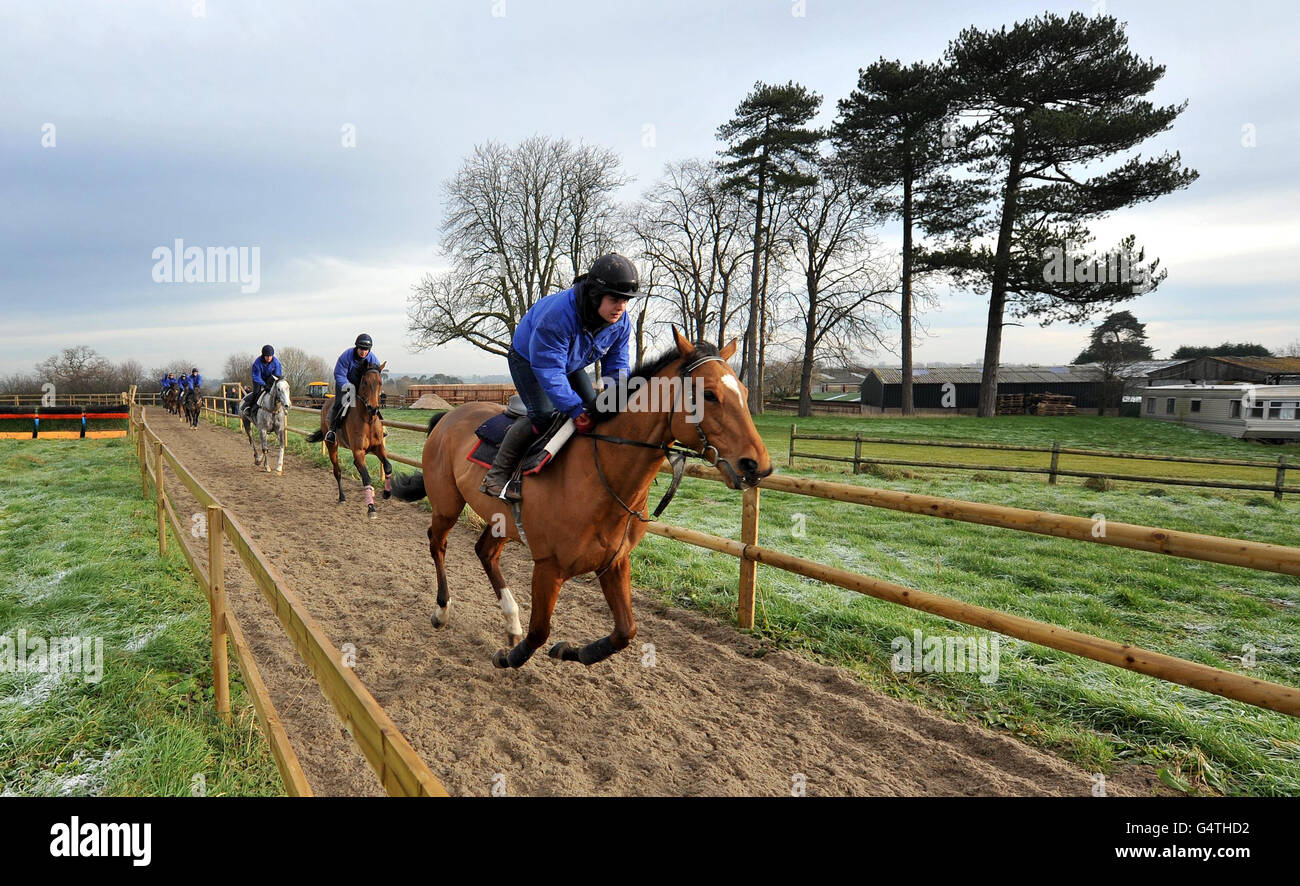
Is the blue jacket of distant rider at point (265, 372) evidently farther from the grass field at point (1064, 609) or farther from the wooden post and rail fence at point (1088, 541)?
the wooden post and rail fence at point (1088, 541)

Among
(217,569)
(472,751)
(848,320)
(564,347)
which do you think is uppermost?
(848,320)

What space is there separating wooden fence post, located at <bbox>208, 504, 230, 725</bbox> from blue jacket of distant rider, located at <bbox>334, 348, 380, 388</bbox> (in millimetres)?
6648

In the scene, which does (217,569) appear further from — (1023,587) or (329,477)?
(329,477)

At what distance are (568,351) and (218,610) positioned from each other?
2.50 metres

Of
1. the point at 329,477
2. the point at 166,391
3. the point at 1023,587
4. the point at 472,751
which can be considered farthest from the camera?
the point at 166,391

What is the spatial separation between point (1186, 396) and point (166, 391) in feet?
187

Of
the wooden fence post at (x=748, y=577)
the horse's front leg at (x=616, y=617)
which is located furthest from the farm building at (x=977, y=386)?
the horse's front leg at (x=616, y=617)

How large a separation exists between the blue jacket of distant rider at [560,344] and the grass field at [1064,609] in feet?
8.70

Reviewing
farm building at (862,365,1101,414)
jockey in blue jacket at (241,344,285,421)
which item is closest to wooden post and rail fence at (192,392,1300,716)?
jockey in blue jacket at (241,344,285,421)

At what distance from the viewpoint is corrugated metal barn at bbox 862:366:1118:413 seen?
43.1m

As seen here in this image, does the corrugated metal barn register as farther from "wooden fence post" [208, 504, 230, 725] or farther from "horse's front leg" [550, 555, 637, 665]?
"wooden fence post" [208, 504, 230, 725]

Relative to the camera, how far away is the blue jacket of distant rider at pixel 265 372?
43.5 ft
